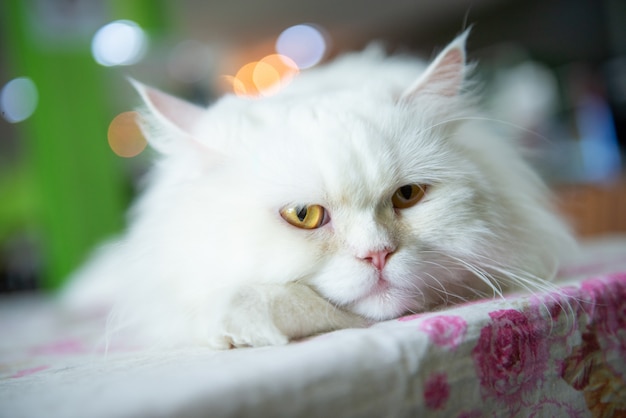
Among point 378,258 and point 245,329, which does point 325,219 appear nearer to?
point 378,258

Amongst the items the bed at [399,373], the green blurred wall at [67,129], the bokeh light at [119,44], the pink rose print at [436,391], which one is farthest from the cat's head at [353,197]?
the bokeh light at [119,44]

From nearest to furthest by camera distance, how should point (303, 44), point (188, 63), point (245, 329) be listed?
point (245, 329) → point (188, 63) → point (303, 44)

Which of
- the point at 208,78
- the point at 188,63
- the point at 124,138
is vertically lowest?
the point at 124,138

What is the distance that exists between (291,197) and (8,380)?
1.79 ft

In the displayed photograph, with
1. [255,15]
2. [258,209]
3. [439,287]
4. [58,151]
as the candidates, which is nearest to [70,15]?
[58,151]

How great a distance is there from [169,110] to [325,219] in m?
0.41

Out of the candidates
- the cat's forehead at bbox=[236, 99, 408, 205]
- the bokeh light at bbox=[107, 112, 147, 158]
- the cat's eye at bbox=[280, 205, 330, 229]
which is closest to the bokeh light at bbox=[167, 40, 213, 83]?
the bokeh light at bbox=[107, 112, 147, 158]

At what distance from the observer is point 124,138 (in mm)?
3406

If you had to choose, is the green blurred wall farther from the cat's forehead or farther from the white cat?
the cat's forehead

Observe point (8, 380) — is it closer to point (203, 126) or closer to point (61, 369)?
point (61, 369)

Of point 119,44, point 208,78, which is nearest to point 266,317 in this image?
point 119,44

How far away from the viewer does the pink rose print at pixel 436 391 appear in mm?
589

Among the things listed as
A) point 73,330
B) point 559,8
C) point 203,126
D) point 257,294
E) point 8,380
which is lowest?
point 73,330

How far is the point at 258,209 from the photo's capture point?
87cm
